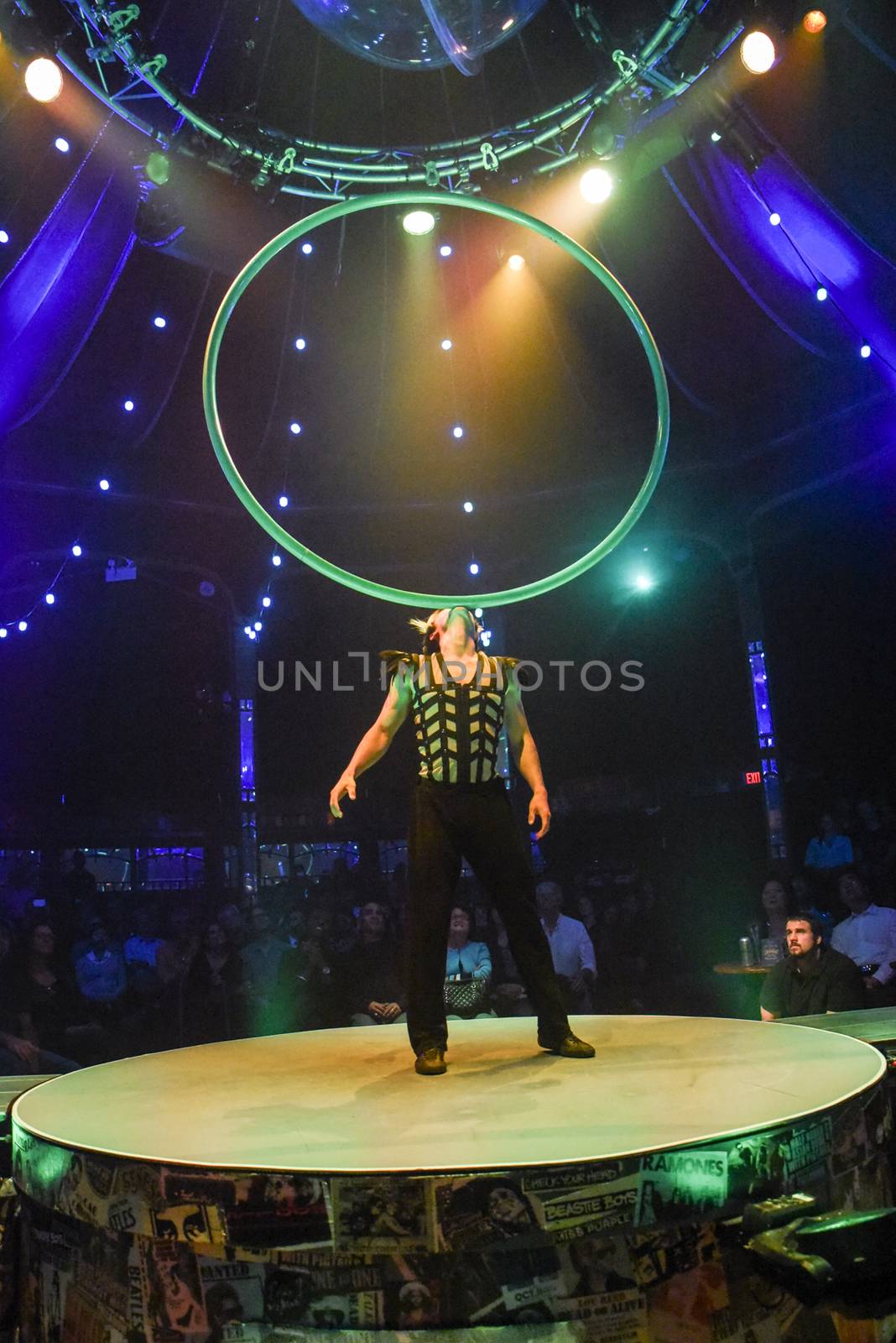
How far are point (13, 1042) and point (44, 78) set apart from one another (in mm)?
6138

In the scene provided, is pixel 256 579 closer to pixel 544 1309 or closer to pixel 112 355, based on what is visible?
pixel 112 355

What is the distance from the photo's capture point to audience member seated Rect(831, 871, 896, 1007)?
7.12 metres

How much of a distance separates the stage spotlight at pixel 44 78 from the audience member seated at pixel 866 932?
25.6 ft

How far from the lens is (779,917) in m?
7.89

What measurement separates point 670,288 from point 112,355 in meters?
5.86

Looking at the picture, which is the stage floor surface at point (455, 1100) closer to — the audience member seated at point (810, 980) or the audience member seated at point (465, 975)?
the audience member seated at point (810, 980)

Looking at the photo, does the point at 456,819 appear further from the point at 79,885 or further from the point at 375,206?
the point at 79,885

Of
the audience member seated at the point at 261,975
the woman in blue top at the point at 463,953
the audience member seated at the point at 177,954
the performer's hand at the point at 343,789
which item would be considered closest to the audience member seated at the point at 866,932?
the woman in blue top at the point at 463,953

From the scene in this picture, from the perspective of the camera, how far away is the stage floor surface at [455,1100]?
236cm

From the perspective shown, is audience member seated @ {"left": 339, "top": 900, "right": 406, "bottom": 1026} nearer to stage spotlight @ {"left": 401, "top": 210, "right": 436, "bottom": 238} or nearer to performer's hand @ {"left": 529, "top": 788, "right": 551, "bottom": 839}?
performer's hand @ {"left": 529, "top": 788, "right": 551, "bottom": 839}

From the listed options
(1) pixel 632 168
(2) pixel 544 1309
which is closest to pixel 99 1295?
(2) pixel 544 1309

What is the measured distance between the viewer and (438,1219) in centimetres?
219

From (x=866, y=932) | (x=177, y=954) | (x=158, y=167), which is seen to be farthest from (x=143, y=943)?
(x=158, y=167)

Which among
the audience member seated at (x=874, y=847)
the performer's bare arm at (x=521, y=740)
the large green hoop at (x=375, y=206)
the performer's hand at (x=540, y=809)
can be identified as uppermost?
the large green hoop at (x=375, y=206)
